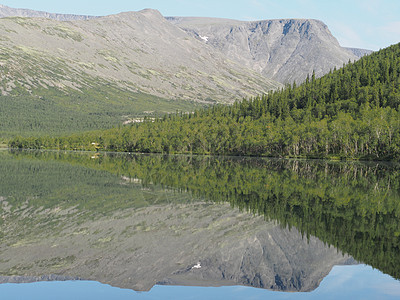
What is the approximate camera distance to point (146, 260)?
20938 mm

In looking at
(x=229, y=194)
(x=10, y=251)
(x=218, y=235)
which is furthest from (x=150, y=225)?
(x=229, y=194)

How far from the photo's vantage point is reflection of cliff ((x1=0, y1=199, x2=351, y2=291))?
18.9m

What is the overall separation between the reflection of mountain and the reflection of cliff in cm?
4

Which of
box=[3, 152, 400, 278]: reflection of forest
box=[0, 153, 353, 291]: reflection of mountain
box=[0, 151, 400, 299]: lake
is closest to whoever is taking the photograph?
box=[0, 151, 400, 299]: lake

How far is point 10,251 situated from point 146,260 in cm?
688

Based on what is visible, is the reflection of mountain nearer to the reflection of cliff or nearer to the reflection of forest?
the reflection of cliff

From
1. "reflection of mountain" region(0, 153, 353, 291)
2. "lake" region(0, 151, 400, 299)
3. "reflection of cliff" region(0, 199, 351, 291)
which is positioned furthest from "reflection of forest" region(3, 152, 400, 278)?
"reflection of cliff" region(0, 199, 351, 291)

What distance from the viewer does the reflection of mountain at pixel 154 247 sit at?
19016 millimetres

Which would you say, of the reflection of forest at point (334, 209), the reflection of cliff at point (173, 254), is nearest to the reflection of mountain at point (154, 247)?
the reflection of cliff at point (173, 254)

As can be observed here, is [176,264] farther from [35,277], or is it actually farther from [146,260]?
[35,277]

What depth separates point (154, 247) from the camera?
23.4 m

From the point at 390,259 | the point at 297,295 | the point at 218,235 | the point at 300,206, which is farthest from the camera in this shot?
the point at 300,206

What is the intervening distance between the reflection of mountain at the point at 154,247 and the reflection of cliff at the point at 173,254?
0.14ft

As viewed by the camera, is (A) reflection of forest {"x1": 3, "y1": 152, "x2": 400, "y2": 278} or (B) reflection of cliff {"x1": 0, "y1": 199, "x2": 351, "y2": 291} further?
(A) reflection of forest {"x1": 3, "y1": 152, "x2": 400, "y2": 278}
